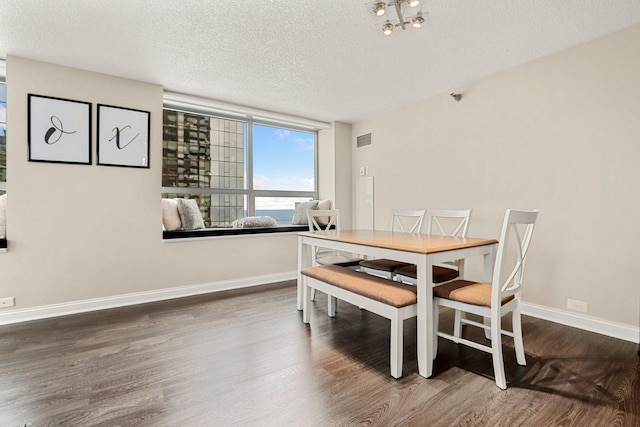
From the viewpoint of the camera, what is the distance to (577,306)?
8.12 ft

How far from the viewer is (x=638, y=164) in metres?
2.19

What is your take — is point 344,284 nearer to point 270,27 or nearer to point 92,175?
point 270,27

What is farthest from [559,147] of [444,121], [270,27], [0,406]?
[0,406]

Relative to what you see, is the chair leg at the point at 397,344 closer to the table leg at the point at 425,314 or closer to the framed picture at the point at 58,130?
the table leg at the point at 425,314

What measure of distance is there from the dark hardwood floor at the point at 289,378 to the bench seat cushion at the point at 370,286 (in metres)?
0.44

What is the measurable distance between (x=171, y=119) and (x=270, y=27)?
6.95 ft

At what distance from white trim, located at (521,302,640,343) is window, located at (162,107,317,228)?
3222mm

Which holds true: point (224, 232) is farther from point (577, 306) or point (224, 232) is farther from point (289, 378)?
point (577, 306)

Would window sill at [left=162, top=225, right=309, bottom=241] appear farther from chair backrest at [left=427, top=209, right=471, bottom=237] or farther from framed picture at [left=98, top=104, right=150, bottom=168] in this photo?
chair backrest at [left=427, top=209, right=471, bottom=237]

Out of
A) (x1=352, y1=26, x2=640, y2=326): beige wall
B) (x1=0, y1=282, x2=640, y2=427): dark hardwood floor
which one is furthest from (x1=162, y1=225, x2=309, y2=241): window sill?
(x1=352, y1=26, x2=640, y2=326): beige wall

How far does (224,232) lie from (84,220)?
1.36 metres

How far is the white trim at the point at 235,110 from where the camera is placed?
3.46 m

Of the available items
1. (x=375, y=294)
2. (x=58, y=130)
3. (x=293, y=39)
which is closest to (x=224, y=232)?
(x=58, y=130)

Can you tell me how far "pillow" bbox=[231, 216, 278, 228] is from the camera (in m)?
4.01
